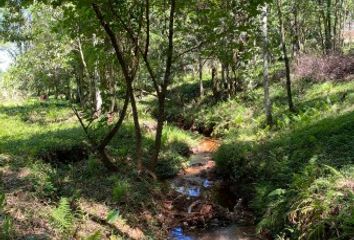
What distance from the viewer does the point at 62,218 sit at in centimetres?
710

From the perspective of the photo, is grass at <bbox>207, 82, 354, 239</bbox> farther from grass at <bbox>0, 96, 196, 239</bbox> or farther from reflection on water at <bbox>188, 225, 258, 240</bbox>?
grass at <bbox>0, 96, 196, 239</bbox>

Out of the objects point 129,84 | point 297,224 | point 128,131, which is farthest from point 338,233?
point 128,131

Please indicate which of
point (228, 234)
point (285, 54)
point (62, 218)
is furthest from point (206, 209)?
point (285, 54)

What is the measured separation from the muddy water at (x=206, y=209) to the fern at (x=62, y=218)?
2581 mm

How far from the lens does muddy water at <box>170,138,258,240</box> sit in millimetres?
8977

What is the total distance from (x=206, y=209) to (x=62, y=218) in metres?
4.03

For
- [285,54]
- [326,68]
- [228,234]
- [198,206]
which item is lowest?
[228,234]

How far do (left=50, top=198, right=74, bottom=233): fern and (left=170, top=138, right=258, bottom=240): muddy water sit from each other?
8.47 feet

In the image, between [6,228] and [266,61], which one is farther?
[266,61]

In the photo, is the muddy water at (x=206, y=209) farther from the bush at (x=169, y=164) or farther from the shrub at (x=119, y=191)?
the shrub at (x=119, y=191)

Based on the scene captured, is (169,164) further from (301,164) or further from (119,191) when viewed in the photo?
(301,164)

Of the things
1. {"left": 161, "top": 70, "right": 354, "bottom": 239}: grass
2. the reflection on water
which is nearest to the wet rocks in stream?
the reflection on water

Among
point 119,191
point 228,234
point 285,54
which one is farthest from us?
point 285,54

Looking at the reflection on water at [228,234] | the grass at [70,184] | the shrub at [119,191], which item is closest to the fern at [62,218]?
the grass at [70,184]
